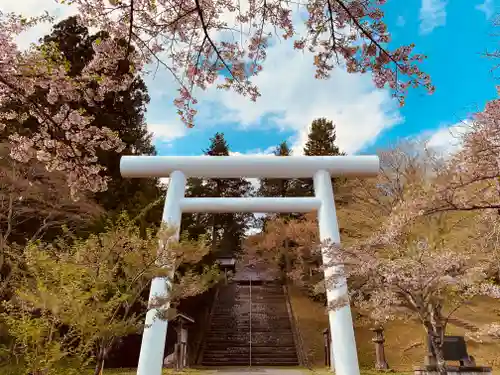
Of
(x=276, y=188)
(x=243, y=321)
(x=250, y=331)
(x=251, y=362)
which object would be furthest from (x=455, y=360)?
(x=276, y=188)

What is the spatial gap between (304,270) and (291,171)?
11.8 metres

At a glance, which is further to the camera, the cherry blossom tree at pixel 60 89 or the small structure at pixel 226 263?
the small structure at pixel 226 263

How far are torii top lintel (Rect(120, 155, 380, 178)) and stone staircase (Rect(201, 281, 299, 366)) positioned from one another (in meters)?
8.52

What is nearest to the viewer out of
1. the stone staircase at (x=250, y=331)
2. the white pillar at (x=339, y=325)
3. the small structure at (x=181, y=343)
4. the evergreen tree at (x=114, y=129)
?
the white pillar at (x=339, y=325)

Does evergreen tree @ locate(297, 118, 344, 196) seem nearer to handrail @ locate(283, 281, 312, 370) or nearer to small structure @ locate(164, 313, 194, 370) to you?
handrail @ locate(283, 281, 312, 370)

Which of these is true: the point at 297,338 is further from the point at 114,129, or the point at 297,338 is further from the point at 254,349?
the point at 114,129

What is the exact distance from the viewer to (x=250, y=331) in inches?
630

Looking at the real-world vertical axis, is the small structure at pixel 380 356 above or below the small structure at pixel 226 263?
below

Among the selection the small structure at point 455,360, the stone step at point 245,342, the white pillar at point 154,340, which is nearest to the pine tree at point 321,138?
the stone step at point 245,342

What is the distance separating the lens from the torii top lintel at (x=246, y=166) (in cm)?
752

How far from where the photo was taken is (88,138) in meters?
3.47

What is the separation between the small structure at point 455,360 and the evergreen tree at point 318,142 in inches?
491

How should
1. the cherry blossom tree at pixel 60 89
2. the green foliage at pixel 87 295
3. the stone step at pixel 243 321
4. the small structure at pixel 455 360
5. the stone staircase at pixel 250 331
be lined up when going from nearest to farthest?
the cherry blossom tree at pixel 60 89 < the green foliage at pixel 87 295 < the small structure at pixel 455 360 < the stone staircase at pixel 250 331 < the stone step at pixel 243 321

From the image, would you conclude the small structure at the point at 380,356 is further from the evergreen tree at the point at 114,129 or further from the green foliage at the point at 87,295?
the green foliage at the point at 87,295
